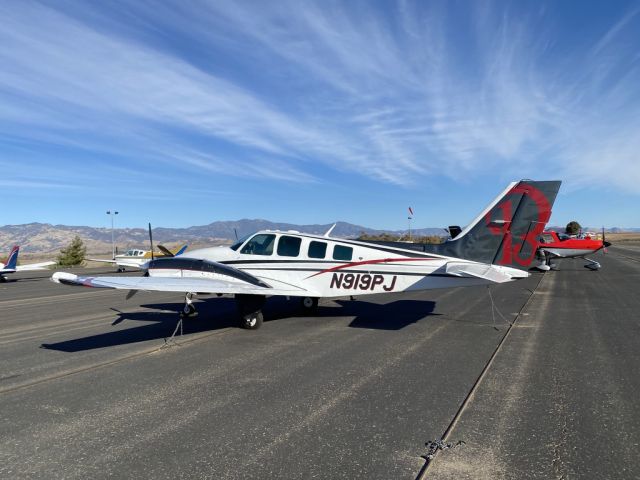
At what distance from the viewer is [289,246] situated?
459 inches

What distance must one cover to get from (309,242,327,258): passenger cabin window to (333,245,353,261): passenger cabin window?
31 cm

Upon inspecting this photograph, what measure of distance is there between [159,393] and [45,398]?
1.57 metres

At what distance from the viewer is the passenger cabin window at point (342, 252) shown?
11.1m

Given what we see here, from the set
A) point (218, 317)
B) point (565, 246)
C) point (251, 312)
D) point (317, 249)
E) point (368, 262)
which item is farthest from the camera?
point (565, 246)

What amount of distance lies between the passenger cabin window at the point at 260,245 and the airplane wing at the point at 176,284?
4.95ft

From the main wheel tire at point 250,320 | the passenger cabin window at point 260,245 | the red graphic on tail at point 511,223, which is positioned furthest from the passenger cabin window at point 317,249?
the red graphic on tail at point 511,223

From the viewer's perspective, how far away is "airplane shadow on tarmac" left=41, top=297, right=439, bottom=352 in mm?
9523

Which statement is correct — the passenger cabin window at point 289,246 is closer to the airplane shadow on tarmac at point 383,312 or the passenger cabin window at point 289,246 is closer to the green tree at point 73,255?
the airplane shadow on tarmac at point 383,312

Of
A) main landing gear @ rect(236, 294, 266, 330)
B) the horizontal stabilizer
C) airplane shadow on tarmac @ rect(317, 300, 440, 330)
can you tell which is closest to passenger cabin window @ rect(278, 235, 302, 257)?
main landing gear @ rect(236, 294, 266, 330)

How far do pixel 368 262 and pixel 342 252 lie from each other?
76cm

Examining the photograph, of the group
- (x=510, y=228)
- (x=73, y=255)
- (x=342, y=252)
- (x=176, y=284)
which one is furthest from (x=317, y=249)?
(x=73, y=255)

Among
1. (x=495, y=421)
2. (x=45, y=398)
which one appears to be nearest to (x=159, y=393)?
(x=45, y=398)

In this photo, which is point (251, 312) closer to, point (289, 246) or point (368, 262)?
point (289, 246)

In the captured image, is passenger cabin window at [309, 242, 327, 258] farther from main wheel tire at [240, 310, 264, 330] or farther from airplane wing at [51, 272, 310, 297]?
main wheel tire at [240, 310, 264, 330]
